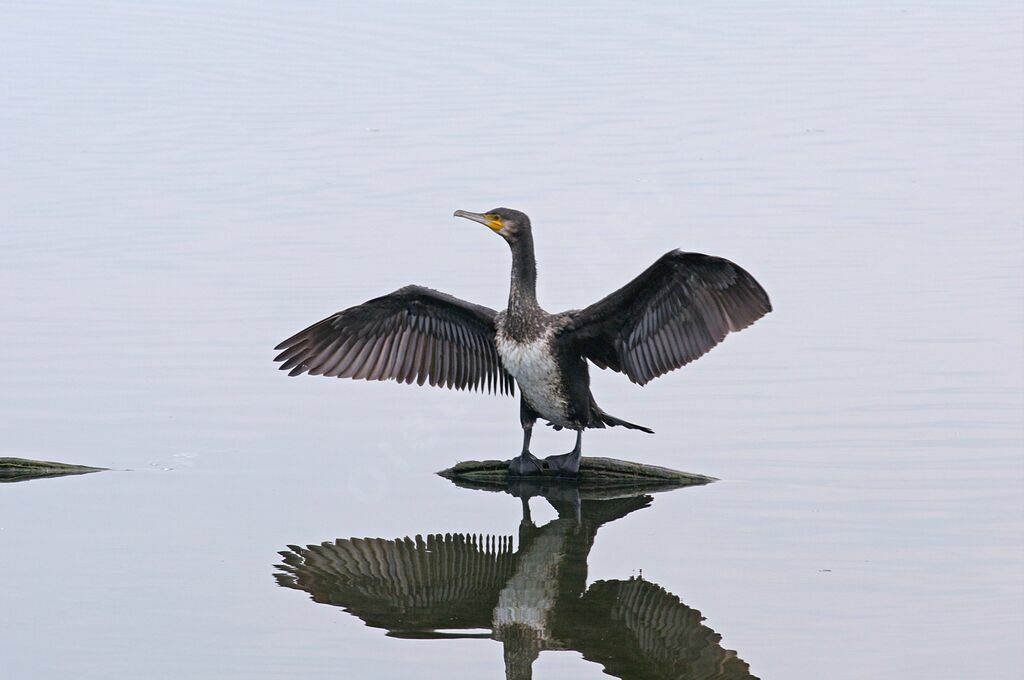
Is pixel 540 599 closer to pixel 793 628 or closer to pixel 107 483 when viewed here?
pixel 793 628

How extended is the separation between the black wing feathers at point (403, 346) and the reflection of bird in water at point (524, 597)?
125cm

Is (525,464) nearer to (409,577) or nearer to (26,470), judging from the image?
(409,577)

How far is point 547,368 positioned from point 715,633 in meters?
2.30

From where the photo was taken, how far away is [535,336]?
28.5ft

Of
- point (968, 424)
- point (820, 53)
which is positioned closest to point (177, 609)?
point (968, 424)

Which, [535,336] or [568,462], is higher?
[535,336]

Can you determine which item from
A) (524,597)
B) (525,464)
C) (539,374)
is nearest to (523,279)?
(539,374)

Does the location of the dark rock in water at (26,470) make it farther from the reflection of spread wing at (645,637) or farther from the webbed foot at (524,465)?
the reflection of spread wing at (645,637)

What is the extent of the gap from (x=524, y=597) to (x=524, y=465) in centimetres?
156

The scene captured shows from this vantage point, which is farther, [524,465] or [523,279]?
[523,279]

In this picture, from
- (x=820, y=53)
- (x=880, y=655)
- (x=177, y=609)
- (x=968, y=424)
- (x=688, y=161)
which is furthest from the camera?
(x=820, y=53)

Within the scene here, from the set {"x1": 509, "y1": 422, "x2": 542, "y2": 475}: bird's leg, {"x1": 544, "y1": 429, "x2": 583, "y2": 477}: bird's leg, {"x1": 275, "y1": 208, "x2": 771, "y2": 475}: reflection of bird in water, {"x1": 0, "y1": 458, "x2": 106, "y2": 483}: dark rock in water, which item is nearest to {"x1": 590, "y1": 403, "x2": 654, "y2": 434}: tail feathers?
{"x1": 275, "y1": 208, "x2": 771, "y2": 475}: reflection of bird in water

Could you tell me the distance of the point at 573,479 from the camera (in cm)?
878

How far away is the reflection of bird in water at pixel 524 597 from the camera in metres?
6.51
